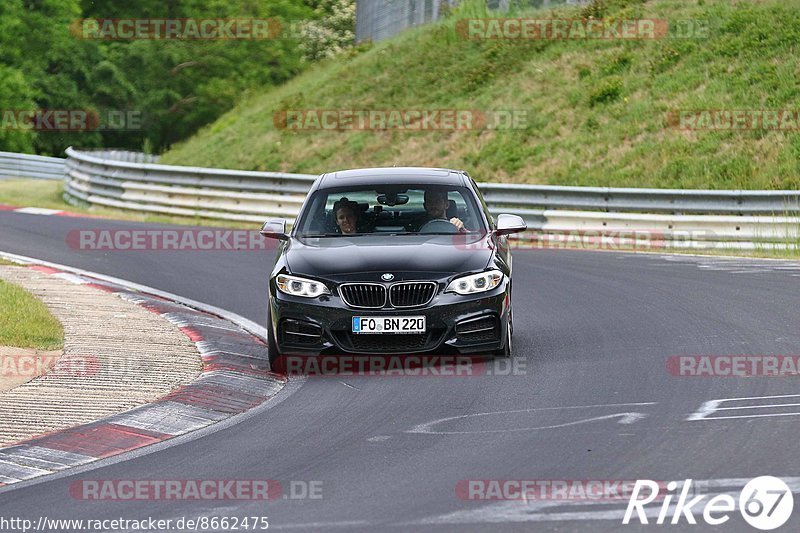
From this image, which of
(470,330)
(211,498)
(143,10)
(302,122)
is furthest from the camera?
(143,10)

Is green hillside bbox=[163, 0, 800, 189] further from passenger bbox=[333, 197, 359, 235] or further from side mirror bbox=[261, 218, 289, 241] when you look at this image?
side mirror bbox=[261, 218, 289, 241]

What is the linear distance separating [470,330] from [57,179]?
35.2 metres

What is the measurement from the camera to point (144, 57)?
207ft

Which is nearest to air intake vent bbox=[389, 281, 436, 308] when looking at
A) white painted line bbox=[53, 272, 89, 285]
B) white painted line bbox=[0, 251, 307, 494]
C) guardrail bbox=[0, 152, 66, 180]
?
white painted line bbox=[0, 251, 307, 494]

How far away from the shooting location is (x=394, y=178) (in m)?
11.9

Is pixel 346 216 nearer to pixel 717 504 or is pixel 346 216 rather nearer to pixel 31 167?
pixel 717 504

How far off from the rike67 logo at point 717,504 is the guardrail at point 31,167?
38893mm

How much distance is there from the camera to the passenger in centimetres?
1148

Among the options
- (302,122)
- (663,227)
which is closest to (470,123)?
(302,122)

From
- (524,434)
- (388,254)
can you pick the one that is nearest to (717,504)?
(524,434)

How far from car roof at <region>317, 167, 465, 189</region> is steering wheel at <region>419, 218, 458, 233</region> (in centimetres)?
45

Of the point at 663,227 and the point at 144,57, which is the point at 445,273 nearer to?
the point at 663,227

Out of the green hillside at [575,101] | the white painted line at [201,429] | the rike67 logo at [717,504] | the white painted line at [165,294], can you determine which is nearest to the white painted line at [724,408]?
the rike67 logo at [717,504]

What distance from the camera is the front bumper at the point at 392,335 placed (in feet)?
33.6
